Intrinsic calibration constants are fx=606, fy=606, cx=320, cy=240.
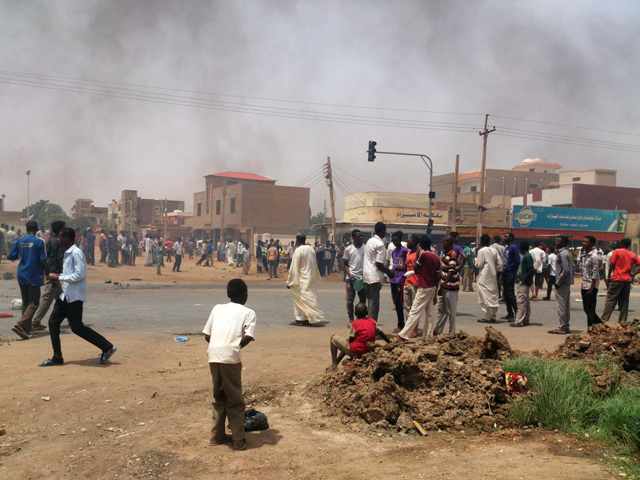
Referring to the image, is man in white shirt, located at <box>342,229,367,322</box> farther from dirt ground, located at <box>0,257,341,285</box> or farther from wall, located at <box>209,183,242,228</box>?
wall, located at <box>209,183,242,228</box>

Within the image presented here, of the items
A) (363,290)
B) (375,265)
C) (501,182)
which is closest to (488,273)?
(363,290)

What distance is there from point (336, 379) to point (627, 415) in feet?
8.37

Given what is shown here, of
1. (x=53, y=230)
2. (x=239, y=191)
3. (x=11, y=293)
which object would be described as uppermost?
(x=239, y=191)

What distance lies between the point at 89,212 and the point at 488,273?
5735 cm

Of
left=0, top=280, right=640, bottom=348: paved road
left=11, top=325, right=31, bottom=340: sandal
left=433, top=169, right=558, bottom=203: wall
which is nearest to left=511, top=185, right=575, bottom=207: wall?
left=433, top=169, right=558, bottom=203: wall

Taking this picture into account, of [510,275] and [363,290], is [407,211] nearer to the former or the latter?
[510,275]

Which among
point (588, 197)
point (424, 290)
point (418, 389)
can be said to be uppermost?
point (588, 197)

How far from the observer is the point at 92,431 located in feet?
17.2

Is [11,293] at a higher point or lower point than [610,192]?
lower

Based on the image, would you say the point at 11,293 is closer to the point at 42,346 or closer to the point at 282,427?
the point at 42,346

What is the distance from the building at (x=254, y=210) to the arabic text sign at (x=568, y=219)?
902 inches

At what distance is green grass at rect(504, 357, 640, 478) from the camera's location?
4785 millimetres

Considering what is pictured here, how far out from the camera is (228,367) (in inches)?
189

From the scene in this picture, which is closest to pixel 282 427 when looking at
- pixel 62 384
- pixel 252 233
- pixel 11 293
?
pixel 62 384
